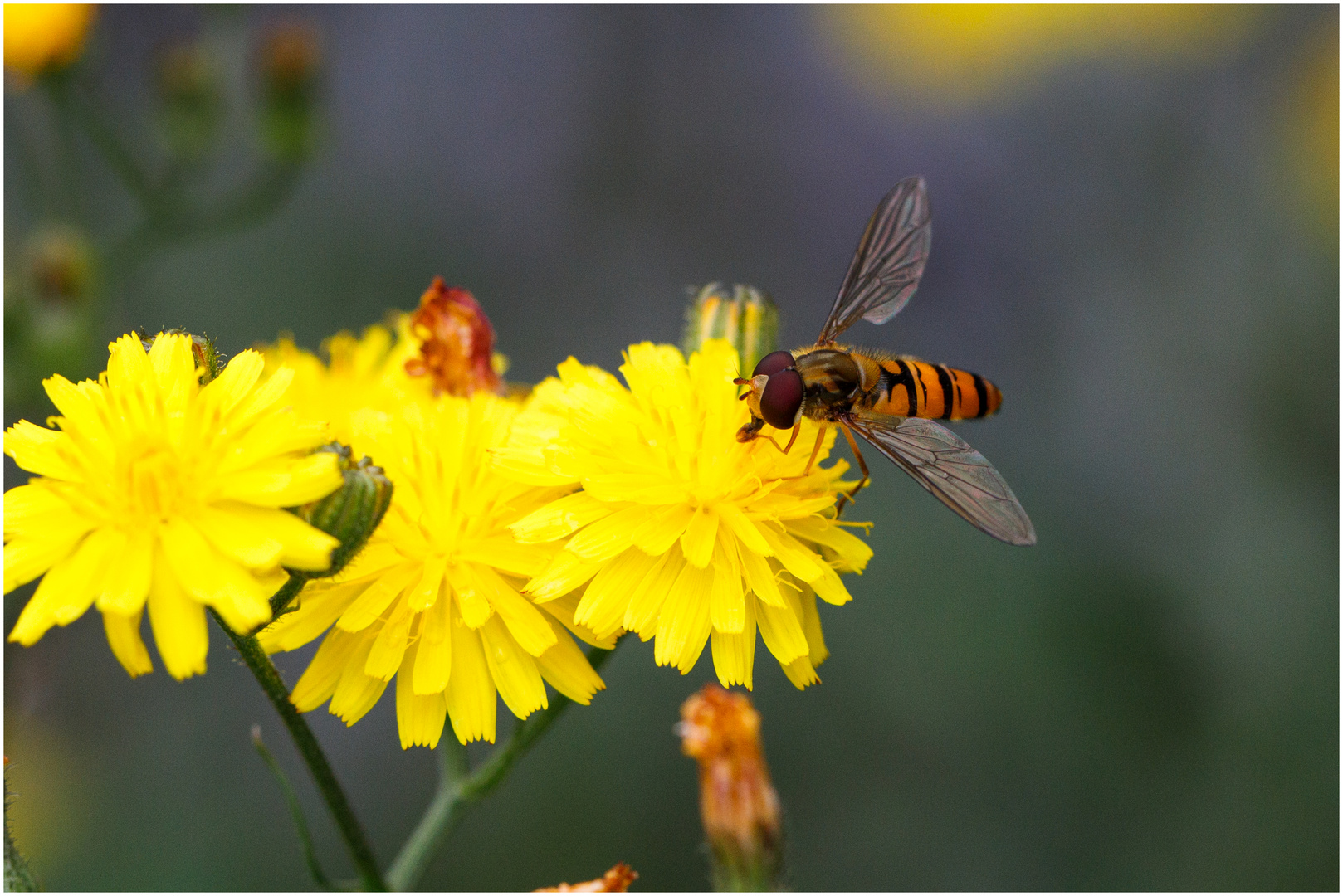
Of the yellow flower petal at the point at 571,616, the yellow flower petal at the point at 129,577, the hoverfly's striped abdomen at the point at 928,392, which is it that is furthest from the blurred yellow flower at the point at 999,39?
the yellow flower petal at the point at 129,577

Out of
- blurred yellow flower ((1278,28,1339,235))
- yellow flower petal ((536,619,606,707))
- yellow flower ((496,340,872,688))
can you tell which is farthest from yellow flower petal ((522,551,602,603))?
blurred yellow flower ((1278,28,1339,235))

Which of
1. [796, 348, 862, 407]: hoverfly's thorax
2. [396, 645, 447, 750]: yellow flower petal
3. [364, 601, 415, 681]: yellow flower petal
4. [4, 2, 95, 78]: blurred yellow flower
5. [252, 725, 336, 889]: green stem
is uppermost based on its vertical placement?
[4, 2, 95, 78]: blurred yellow flower

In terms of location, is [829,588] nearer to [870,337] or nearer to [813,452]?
[813,452]

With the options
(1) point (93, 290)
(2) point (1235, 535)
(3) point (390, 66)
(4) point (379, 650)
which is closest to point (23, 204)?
(3) point (390, 66)

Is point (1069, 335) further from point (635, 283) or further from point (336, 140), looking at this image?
point (336, 140)

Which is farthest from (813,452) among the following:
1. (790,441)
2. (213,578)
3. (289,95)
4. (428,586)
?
(289,95)

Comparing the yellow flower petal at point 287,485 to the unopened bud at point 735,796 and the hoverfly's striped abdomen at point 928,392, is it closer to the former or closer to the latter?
the hoverfly's striped abdomen at point 928,392

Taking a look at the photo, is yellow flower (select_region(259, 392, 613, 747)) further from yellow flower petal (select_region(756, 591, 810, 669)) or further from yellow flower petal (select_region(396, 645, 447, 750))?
yellow flower petal (select_region(756, 591, 810, 669))
